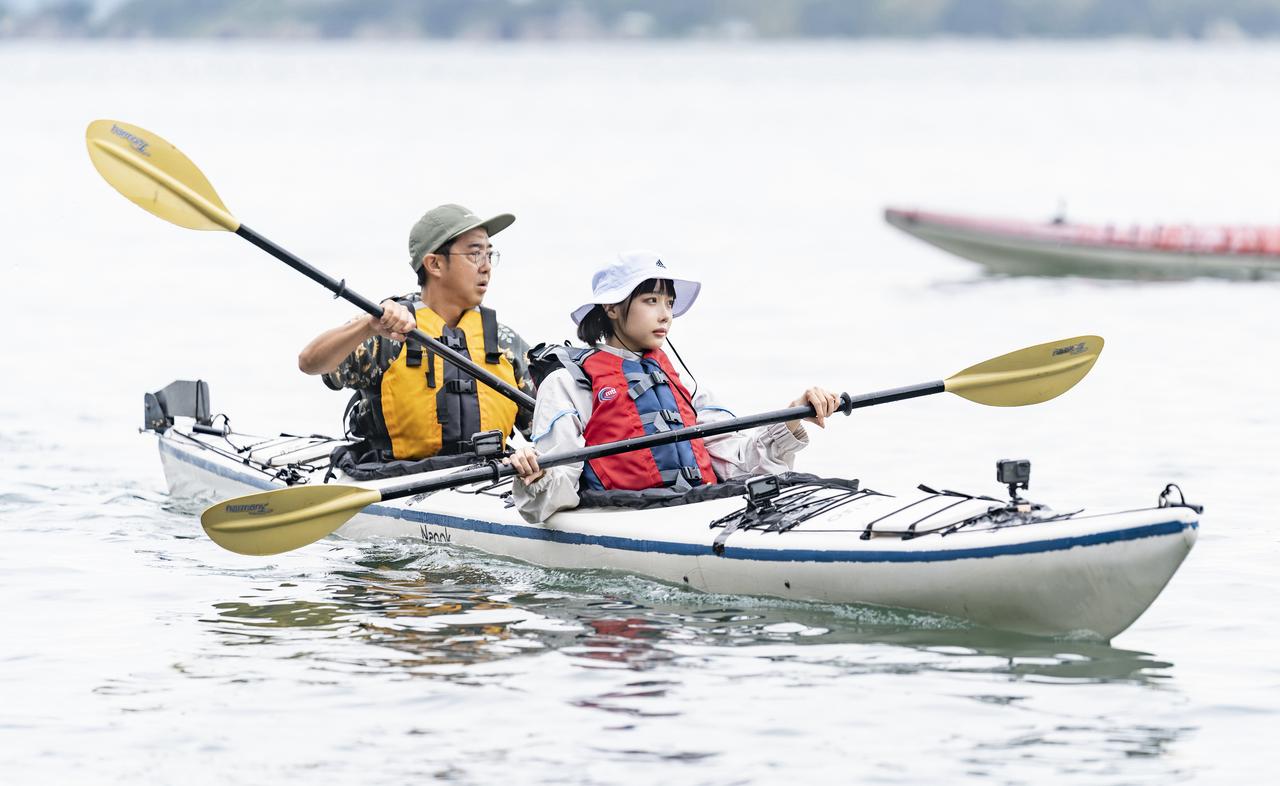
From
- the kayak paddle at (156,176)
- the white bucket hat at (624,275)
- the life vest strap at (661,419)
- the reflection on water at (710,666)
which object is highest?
the kayak paddle at (156,176)

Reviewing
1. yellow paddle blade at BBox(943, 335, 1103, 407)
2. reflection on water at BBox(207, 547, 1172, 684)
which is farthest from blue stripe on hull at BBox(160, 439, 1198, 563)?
yellow paddle blade at BBox(943, 335, 1103, 407)

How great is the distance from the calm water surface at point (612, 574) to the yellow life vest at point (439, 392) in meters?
0.49

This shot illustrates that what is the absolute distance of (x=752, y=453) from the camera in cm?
772

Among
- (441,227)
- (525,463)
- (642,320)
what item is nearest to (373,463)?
(441,227)

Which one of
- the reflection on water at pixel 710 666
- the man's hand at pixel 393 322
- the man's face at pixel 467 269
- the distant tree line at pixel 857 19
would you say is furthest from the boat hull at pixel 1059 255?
the distant tree line at pixel 857 19

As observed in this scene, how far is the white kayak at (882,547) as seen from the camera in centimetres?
625

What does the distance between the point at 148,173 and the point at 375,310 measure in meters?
1.42

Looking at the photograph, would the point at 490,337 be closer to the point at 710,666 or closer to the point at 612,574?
the point at 612,574

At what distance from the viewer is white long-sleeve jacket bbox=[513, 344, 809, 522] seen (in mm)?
7363

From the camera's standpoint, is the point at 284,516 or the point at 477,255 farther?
the point at 477,255

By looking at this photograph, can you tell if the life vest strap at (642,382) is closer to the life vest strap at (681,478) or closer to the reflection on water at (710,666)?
the life vest strap at (681,478)

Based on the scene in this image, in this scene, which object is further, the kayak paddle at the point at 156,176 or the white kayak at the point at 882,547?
the kayak paddle at the point at 156,176

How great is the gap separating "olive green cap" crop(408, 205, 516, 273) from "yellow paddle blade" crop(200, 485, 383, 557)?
1145mm

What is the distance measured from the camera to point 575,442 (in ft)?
24.1
